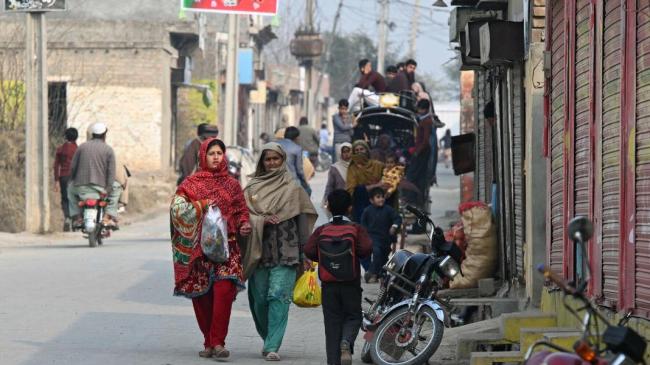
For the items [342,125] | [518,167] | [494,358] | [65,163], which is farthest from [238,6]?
[494,358]

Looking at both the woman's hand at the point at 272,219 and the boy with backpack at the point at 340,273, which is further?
the woman's hand at the point at 272,219

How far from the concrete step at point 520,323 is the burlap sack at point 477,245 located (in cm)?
350

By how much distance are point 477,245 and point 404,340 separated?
3.52m

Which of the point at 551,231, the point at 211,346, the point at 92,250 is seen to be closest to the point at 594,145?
the point at 551,231

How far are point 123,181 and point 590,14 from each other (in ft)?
41.9

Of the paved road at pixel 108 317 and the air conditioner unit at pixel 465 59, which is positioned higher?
the air conditioner unit at pixel 465 59

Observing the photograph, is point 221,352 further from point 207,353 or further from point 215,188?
point 215,188

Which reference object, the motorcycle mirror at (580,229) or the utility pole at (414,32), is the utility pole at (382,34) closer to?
the utility pole at (414,32)

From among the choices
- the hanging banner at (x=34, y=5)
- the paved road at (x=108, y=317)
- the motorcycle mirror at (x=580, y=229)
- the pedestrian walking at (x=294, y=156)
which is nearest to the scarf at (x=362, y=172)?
the pedestrian walking at (x=294, y=156)

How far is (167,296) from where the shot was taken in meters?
14.6

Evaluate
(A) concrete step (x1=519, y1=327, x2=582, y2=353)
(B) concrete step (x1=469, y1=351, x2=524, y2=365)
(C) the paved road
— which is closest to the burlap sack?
(C) the paved road

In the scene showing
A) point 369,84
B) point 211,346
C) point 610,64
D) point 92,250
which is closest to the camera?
point 610,64

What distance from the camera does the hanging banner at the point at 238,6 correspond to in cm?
2802

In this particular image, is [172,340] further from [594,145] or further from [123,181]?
[123,181]
